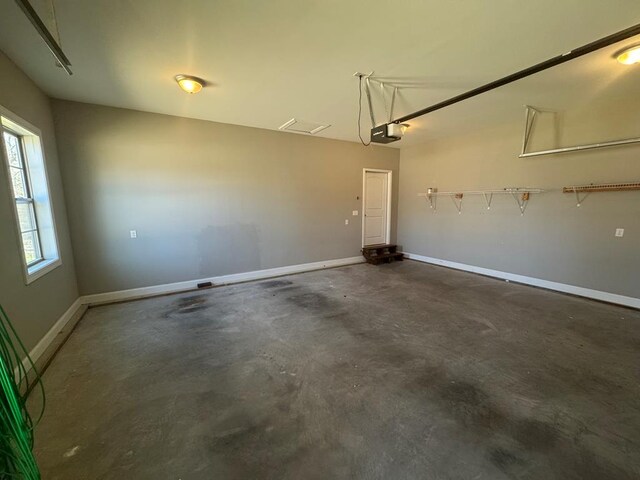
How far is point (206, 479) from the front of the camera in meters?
1.41

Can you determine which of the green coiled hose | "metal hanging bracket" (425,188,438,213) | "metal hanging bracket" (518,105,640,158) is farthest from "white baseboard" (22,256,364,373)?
A: "metal hanging bracket" (518,105,640,158)

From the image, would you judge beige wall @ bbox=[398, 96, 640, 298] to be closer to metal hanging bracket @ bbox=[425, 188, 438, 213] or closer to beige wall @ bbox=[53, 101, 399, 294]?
metal hanging bracket @ bbox=[425, 188, 438, 213]

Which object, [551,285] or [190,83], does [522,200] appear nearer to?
[551,285]

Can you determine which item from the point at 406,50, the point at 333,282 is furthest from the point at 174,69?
the point at 333,282

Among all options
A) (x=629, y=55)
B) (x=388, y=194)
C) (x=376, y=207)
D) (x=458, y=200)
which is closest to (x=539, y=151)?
(x=458, y=200)

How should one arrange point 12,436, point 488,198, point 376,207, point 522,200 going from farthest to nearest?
1. point 376,207
2. point 488,198
3. point 522,200
4. point 12,436

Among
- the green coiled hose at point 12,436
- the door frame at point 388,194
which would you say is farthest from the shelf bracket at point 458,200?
the green coiled hose at point 12,436

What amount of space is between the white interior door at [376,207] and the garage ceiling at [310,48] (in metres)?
2.80

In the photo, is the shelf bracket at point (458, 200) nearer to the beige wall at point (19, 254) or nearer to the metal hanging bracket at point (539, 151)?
the metal hanging bracket at point (539, 151)

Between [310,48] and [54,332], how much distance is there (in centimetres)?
393

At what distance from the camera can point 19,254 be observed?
238 cm

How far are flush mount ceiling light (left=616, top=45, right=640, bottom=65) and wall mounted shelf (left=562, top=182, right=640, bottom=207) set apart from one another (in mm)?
1725

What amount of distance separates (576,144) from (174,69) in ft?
18.0

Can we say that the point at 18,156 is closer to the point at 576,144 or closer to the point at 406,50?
the point at 406,50
